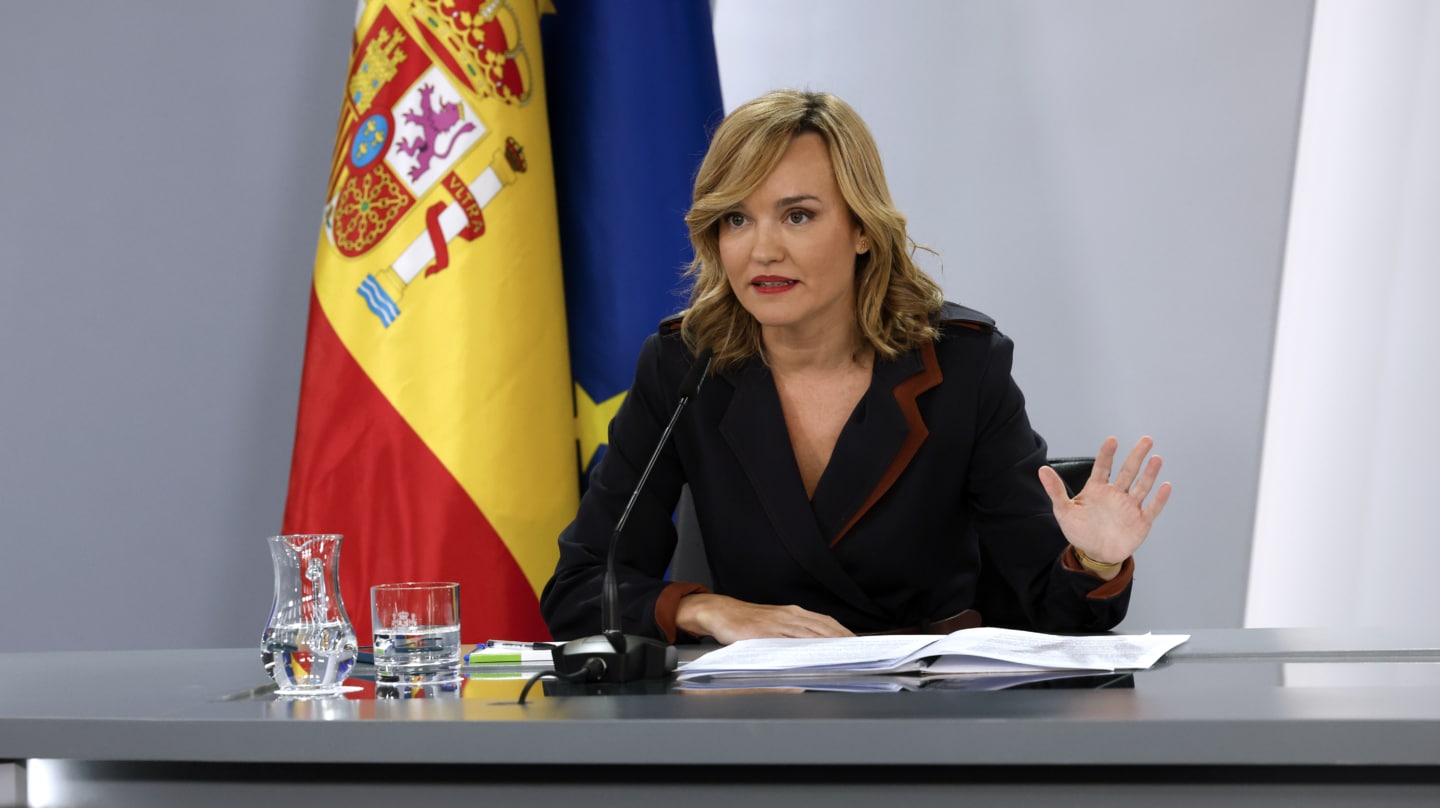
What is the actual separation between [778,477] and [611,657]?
0.69 metres

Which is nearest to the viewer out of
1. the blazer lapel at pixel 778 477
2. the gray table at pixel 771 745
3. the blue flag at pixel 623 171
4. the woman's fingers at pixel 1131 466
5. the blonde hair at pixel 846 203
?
the gray table at pixel 771 745

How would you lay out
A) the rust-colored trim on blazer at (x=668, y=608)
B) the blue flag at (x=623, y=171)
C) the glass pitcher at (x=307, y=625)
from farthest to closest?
the blue flag at (x=623, y=171) → the rust-colored trim on blazer at (x=668, y=608) → the glass pitcher at (x=307, y=625)

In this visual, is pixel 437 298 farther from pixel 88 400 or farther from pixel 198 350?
pixel 88 400

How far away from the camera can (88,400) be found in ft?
8.95

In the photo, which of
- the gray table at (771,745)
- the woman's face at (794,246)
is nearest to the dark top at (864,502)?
the woman's face at (794,246)

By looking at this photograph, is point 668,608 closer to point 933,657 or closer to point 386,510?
point 933,657

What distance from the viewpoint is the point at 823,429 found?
1.86 metres

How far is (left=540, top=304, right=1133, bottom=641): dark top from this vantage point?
175cm

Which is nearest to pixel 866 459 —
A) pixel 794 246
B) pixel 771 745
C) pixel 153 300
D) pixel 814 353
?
pixel 814 353

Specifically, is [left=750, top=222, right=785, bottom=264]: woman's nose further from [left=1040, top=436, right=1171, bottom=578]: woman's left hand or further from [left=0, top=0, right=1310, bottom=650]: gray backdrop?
[left=0, top=0, right=1310, bottom=650]: gray backdrop

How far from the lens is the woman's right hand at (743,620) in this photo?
1470 mm

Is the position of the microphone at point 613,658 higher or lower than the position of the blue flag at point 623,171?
lower

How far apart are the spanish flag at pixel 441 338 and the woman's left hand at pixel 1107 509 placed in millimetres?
1160

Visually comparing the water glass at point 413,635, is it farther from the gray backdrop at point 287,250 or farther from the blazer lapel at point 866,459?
the gray backdrop at point 287,250
